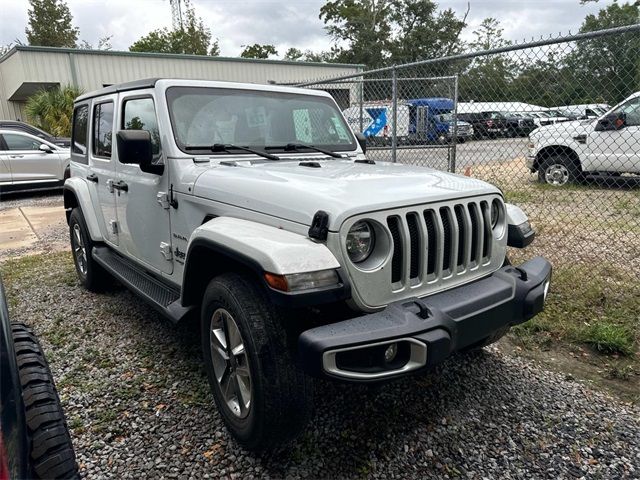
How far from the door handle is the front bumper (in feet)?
7.95

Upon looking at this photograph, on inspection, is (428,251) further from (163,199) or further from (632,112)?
(632,112)

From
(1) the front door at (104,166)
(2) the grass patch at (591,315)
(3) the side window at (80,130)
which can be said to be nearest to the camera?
(2) the grass patch at (591,315)

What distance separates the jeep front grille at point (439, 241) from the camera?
229 cm

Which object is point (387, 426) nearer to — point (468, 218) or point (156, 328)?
point (468, 218)

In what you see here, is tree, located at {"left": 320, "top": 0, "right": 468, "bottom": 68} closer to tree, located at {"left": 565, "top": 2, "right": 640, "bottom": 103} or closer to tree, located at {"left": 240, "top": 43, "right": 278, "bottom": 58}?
tree, located at {"left": 240, "top": 43, "right": 278, "bottom": 58}

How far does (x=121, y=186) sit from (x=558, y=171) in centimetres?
773

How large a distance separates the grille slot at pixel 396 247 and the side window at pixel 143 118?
182cm

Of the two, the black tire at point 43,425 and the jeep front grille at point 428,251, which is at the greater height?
the jeep front grille at point 428,251

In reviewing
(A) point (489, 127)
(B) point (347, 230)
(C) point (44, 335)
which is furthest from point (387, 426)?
(A) point (489, 127)

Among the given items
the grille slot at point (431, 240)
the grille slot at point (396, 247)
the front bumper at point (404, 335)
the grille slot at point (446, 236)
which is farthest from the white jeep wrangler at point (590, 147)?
the grille slot at point (396, 247)

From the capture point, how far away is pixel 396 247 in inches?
90.3

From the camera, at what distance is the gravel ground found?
93.3 inches

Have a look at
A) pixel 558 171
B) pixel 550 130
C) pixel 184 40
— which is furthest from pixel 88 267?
pixel 184 40

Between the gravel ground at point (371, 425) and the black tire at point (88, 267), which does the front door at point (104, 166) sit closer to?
the black tire at point (88, 267)
